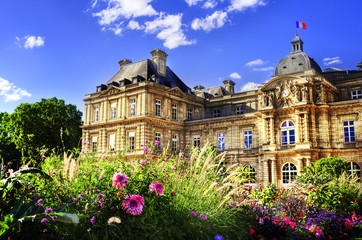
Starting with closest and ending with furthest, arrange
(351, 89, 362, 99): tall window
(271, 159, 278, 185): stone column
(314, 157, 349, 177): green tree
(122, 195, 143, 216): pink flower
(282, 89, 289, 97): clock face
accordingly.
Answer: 1. (122, 195, 143, 216): pink flower
2. (314, 157, 349, 177): green tree
3. (271, 159, 278, 185): stone column
4. (282, 89, 289, 97): clock face
5. (351, 89, 362, 99): tall window

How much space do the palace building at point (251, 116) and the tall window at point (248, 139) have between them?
9 centimetres

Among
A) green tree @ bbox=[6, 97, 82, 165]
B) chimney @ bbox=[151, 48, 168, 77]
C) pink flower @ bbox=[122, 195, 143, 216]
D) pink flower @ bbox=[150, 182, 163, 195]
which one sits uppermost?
chimney @ bbox=[151, 48, 168, 77]

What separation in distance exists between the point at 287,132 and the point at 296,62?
25.9 feet

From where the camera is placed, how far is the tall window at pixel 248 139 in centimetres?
3259

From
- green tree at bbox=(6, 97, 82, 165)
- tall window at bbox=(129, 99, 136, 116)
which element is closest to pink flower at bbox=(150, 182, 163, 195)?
tall window at bbox=(129, 99, 136, 116)

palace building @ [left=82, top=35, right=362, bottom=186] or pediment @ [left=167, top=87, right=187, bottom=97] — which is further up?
pediment @ [left=167, top=87, right=187, bottom=97]

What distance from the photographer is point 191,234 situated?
5.61m

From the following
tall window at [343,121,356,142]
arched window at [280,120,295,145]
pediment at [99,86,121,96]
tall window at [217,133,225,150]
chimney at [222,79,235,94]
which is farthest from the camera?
chimney at [222,79,235,94]

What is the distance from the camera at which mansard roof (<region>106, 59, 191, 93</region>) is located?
3647 cm

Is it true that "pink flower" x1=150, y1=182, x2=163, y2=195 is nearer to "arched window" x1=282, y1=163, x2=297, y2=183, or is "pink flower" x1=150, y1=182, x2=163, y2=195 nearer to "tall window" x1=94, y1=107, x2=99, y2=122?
"arched window" x1=282, y1=163, x2=297, y2=183

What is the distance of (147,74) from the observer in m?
36.2

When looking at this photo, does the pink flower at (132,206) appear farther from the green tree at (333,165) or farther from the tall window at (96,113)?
the tall window at (96,113)

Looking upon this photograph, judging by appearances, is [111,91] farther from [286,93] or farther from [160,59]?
[286,93]

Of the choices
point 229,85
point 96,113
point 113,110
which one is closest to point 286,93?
point 229,85
